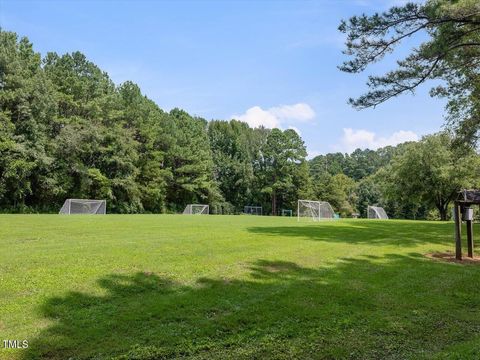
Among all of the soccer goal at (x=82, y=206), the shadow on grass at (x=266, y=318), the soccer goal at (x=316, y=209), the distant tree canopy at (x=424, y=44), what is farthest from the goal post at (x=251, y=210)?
the shadow on grass at (x=266, y=318)

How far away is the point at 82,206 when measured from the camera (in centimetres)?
3309

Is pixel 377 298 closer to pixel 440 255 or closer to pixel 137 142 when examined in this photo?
pixel 440 255

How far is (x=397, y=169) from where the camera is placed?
43.5 meters

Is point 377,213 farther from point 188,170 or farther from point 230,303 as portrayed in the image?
point 230,303

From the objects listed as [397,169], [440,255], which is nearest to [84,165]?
[397,169]

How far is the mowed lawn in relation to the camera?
4.57 m

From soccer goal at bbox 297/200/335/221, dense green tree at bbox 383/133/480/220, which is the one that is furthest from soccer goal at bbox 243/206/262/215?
soccer goal at bbox 297/200/335/221

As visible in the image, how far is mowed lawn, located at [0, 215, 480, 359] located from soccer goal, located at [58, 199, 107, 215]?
23150mm

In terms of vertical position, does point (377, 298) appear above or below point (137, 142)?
below

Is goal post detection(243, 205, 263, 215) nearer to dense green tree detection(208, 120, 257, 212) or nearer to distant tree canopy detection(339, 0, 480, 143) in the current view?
dense green tree detection(208, 120, 257, 212)

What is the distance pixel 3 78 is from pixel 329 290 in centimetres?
3780

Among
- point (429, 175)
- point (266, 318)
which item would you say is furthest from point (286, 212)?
point (266, 318)

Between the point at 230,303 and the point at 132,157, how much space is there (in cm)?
3962

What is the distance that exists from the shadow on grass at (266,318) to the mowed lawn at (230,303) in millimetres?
17
